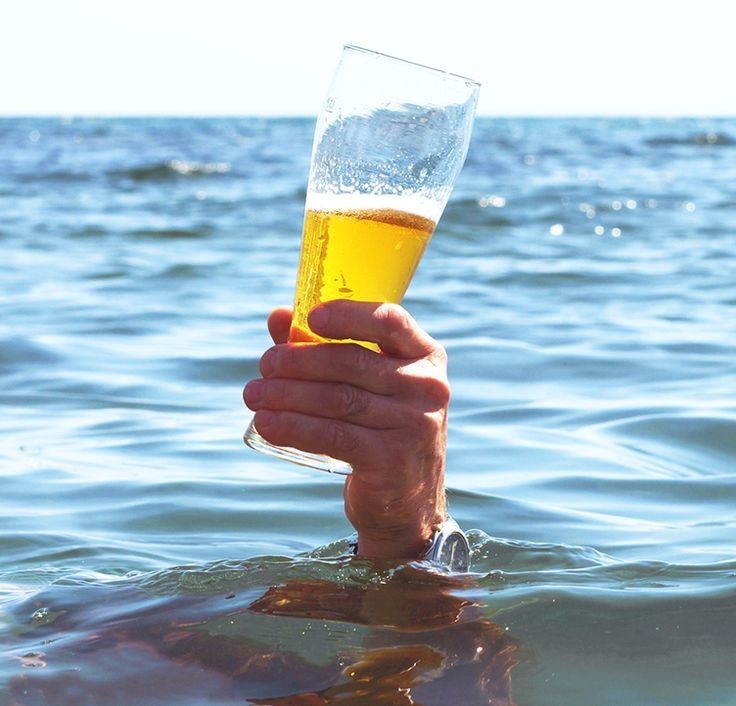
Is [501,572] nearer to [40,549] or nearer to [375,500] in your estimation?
[375,500]

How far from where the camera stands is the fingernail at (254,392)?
212cm

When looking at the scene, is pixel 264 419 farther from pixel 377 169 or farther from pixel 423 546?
pixel 423 546

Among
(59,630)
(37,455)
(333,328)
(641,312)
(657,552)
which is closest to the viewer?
(333,328)

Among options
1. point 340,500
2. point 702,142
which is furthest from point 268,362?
point 702,142

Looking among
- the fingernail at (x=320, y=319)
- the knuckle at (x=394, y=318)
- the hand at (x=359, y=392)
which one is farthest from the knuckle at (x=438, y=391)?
the fingernail at (x=320, y=319)

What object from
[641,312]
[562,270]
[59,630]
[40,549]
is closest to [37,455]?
[40,549]

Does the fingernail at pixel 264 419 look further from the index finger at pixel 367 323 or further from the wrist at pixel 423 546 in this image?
the wrist at pixel 423 546

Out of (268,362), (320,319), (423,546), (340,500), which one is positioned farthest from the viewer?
(340,500)

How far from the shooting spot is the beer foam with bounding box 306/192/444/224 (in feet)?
6.84

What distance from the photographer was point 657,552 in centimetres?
350

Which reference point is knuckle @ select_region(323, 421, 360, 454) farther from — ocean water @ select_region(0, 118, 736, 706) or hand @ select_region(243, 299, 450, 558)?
ocean water @ select_region(0, 118, 736, 706)

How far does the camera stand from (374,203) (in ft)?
6.83

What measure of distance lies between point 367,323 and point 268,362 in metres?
0.19

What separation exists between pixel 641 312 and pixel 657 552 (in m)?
4.52
